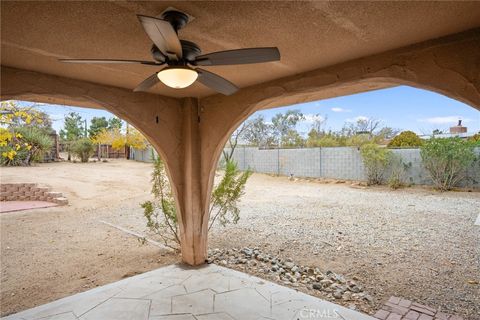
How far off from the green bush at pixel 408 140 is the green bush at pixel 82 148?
14.0 m

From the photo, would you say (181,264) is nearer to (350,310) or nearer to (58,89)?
(350,310)

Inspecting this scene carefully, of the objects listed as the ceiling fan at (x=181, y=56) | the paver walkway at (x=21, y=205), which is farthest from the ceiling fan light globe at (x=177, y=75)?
the paver walkway at (x=21, y=205)

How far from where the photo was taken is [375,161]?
9398 millimetres

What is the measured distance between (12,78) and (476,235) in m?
6.12

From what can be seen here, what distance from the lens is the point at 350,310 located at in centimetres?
248

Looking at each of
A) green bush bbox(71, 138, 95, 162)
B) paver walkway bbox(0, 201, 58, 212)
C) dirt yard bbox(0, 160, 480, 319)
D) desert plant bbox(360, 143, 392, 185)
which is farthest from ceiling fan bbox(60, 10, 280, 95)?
green bush bbox(71, 138, 95, 162)

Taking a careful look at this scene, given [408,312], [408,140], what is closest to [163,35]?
[408,312]

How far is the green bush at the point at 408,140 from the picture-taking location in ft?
33.0

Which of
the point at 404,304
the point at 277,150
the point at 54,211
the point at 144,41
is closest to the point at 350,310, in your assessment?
the point at 404,304

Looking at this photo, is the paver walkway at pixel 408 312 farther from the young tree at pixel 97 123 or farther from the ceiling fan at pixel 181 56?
the young tree at pixel 97 123

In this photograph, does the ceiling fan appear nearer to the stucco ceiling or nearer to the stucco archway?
the stucco ceiling

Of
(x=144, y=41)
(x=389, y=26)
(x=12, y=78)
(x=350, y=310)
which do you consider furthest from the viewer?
(x=350, y=310)

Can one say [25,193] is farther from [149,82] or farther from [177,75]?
[177,75]

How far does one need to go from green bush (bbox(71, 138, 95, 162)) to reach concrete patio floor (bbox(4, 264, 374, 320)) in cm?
1331
